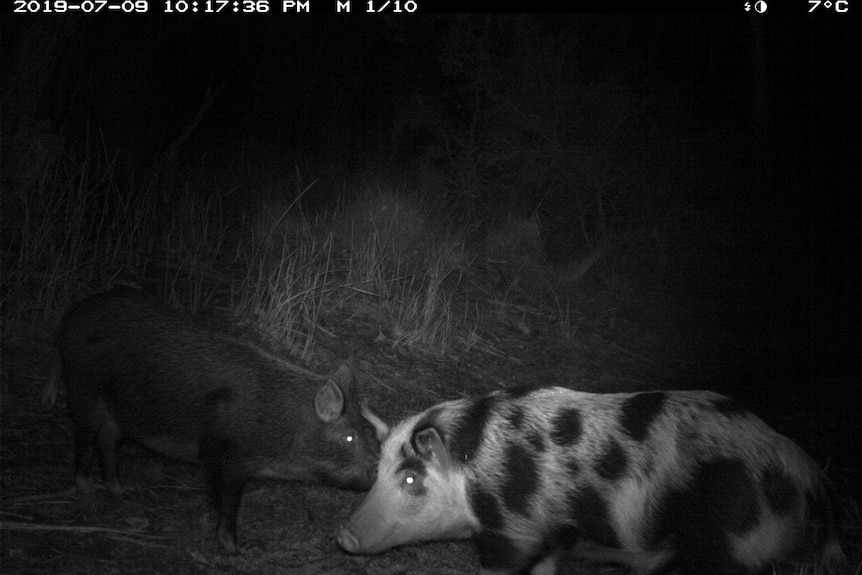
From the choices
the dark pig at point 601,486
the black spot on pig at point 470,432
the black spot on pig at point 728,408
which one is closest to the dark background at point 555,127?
the black spot on pig at point 728,408

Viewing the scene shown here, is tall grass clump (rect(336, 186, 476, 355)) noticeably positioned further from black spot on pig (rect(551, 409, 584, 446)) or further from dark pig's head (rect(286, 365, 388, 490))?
black spot on pig (rect(551, 409, 584, 446))

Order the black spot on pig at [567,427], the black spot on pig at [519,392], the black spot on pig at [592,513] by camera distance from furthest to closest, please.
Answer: the black spot on pig at [519,392] < the black spot on pig at [567,427] < the black spot on pig at [592,513]

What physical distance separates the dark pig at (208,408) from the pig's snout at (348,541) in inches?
22.3

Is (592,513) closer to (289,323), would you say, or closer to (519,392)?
Result: (519,392)

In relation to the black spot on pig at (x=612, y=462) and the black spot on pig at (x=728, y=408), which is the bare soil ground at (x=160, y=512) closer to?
the black spot on pig at (x=612, y=462)

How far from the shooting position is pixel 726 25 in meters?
15.8

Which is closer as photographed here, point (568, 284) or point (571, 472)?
point (571, 472)

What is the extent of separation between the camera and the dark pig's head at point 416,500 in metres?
3.65

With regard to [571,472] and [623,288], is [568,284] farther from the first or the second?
[571,472]

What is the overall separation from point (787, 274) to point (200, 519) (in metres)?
10.9

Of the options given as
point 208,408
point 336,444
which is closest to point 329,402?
point 336,444

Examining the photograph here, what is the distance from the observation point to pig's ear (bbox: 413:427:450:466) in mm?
3639

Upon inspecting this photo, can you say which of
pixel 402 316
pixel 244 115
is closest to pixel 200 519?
pixel 402 316

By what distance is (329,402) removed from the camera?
4180mm
